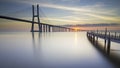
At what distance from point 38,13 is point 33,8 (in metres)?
3.69

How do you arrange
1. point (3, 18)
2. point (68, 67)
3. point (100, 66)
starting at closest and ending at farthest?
point (68, 67) < point (100, 66) < point (3, 18)

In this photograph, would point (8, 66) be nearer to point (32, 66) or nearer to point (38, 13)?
point (32, 66)

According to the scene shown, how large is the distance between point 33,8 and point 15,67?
54040mm

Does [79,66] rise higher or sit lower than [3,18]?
lower

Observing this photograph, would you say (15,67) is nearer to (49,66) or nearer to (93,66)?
(49,66)

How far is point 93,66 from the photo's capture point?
7.34 metres

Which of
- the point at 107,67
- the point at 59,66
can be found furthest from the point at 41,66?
the point at 107,67

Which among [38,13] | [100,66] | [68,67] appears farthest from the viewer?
[38,13]

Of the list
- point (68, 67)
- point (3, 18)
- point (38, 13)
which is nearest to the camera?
point (68, 67)

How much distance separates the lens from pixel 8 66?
7.27 metres

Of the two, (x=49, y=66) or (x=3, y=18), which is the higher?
(x=3, y=18)

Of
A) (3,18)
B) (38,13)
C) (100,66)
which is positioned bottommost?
(100,66)

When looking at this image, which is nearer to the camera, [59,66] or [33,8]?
[59,66]

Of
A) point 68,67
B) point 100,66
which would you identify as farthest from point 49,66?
point 100,66
